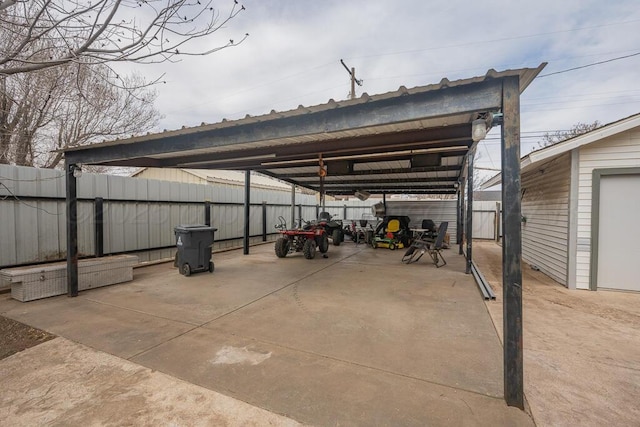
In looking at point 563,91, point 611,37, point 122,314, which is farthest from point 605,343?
point 563,91

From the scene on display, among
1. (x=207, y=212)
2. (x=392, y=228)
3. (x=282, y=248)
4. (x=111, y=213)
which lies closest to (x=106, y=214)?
(x=111, y=213)

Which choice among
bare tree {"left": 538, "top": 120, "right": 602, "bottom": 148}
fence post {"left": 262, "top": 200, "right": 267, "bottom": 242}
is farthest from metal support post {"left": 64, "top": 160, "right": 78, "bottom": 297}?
bare tree {"left": 538, "top": 120, "right": 602, "bottom": 148}

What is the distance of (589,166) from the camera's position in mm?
4801

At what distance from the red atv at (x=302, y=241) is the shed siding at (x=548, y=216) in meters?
5.17

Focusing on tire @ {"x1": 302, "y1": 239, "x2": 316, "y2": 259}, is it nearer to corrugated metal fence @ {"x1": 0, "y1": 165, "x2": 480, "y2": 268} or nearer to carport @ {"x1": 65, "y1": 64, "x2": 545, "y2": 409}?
carport @ {"x1": 65, "y1": 64, "x2": 545, "y2": 409}

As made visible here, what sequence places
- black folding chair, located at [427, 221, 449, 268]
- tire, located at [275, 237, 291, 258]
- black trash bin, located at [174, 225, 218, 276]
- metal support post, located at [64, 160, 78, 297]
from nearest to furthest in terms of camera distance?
metal support post, located at [64, 160, 78, 297], black trash bin, located at [174, 225, 218, 276], black folding chair, located at [427, 221, 449, 268], tire, located at [275, 237, 291, 258]

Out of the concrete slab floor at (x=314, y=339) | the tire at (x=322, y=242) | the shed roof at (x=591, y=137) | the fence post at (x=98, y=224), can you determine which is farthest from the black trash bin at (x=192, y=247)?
the shed roof at (x=591, y=137)

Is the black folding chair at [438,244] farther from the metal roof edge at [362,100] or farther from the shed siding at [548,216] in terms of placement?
the metal roof edge at [362,100]

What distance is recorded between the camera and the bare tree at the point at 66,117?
17.5 feet

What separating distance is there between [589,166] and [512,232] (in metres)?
4.30

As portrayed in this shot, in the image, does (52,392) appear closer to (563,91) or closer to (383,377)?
(383,377)

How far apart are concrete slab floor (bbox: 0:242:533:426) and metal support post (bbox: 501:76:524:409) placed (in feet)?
1.34

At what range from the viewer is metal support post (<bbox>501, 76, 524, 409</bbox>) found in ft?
6.55

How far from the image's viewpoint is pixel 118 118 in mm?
7922
